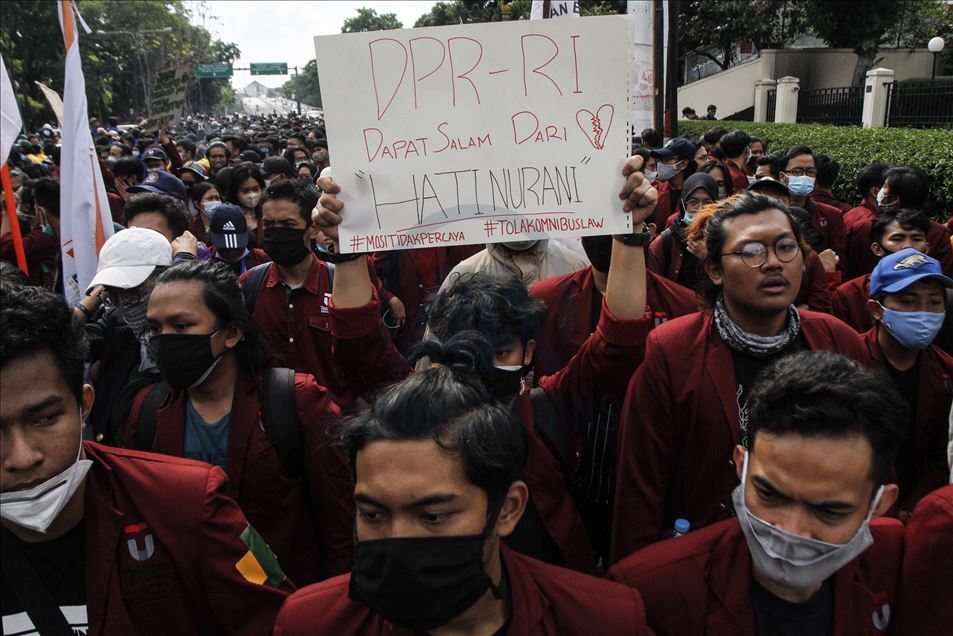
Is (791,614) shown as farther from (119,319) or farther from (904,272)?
(119,319)

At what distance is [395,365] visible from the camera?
284cm

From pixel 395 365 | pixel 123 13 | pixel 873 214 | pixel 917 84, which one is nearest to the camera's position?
pixel 395 365

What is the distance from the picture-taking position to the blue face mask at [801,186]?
6305mm

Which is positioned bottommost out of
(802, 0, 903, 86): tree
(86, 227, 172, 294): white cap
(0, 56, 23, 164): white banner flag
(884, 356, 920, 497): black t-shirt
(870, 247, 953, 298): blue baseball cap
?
(884, 356, 920, 497): black t-shirt

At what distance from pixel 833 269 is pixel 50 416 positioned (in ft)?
16.3

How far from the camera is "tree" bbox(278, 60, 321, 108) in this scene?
404 ft

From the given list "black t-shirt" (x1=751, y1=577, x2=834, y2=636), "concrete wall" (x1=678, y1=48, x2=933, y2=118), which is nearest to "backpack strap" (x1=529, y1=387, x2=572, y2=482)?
"black t-shirt" (x1=751, y1=577, x2=834, y2=636)

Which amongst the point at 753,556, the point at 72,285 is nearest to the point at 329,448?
the point at 753,556

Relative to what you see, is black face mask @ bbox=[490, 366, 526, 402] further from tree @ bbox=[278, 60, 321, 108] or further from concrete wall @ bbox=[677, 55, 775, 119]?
tree @ bbox=[278, 60, 321, 108]

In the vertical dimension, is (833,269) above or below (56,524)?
below

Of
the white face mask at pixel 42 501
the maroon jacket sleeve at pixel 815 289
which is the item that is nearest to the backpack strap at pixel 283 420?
the white face mask at pixel 42 501

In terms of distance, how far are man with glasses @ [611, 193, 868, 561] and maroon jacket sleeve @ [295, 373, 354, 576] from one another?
0.87 metres

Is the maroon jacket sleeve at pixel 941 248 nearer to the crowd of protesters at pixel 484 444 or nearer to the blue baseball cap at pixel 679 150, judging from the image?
the crowd of protesters at pixel 484 444

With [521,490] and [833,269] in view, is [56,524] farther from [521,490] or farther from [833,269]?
[833,269]
